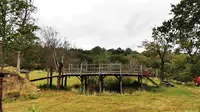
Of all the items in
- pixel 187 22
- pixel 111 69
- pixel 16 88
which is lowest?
pixel 16 88

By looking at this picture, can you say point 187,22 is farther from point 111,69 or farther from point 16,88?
point 16,88

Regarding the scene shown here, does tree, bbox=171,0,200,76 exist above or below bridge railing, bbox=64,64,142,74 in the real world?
above

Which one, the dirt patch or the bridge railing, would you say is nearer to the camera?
the dirt patch

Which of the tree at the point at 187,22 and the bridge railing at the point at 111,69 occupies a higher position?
the tree at the point at 187,22

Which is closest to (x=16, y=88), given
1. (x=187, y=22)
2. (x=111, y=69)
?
(x=111, y=69)

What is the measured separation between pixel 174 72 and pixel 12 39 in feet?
114

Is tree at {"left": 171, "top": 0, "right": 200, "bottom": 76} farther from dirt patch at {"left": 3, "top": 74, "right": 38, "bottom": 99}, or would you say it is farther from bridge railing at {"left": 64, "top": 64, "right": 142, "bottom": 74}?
dirt patch at {"left": 3, "top": 74, "right": 38, "bottom": 99}

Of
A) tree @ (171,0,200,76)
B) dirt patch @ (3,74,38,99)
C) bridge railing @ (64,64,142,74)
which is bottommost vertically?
dirt patch @ (3,74,38,99)

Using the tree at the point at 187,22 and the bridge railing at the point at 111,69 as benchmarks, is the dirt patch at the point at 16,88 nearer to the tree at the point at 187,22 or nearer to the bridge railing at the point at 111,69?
the bridge railing at the point at 111,69

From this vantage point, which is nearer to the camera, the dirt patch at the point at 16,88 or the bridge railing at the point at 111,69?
the dirt patch at the point at 16,88

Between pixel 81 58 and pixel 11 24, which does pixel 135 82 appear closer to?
pixel 11 24

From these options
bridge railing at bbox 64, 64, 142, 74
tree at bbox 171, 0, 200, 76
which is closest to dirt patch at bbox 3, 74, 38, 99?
bridge railing at bbox 64, 64, 142, 74

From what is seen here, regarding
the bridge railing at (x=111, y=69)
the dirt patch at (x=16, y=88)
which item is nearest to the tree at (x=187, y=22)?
the bridge railing at (x=111, y=69)

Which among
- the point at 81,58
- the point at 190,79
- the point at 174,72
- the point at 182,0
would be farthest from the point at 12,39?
the point at 81,58
